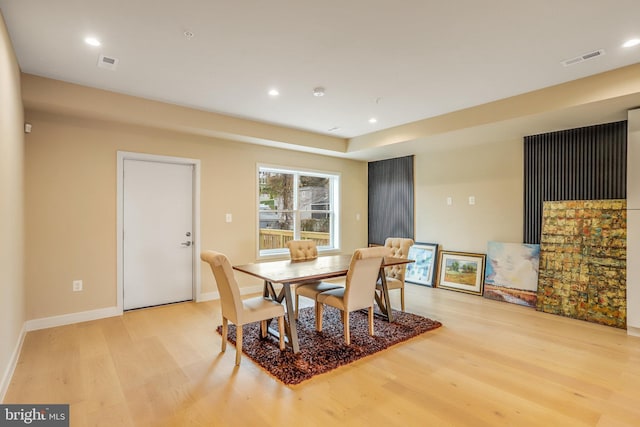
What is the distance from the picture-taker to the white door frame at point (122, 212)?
399cm

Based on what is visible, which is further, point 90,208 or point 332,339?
point 90,208

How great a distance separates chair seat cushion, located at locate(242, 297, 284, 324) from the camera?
2732mm

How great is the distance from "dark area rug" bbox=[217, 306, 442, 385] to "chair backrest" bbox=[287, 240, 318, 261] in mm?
703

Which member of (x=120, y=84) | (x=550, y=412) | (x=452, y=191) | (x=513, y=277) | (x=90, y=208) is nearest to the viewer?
(x=550, y=412)

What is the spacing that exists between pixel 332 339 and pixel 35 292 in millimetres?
3227

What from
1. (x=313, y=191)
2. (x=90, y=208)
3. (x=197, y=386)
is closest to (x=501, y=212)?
(x=313, y=191)

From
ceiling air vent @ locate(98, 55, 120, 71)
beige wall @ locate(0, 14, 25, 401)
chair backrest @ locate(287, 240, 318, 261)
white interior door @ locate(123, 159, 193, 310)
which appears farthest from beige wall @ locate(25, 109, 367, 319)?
chair backrest @ locate(287, 240, 318, 261)

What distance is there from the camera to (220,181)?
4816 millimetres

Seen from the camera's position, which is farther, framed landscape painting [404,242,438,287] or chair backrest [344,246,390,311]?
framed landscape painting [404,242,438,287]

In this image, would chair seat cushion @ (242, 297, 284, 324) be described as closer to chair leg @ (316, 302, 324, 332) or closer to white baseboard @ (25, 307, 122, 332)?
chair leg @ (316, 302, 324, 332)

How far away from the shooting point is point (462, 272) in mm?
5180

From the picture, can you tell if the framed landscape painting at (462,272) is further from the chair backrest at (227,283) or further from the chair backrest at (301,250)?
the chair backrest at (227,283)

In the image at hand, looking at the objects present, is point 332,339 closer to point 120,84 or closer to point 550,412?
point 550,412

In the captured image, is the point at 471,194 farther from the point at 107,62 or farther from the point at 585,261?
the point at 107,62
